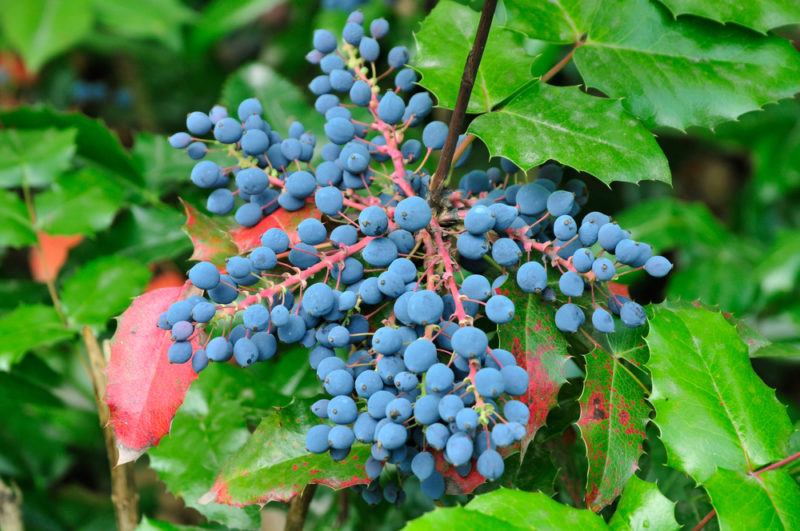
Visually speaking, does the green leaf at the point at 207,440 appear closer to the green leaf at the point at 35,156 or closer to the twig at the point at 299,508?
the twig at the point at 299,508

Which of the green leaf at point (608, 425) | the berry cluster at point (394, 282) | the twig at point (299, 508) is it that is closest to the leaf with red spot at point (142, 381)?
the berry cluster at point (394, 282)

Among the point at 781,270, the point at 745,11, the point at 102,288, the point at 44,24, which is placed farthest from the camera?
the point at 44,24

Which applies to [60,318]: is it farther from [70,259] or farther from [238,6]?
[238,6]

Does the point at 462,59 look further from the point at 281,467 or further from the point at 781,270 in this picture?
the point at 781,270

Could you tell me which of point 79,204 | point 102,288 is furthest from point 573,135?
point 79,204

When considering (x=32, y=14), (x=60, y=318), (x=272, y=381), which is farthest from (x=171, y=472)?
(x=32, y=14)

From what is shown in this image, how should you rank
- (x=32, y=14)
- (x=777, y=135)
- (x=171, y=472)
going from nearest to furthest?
1. (x=171, y=472)
2. (x=32, y=14)
3. (x=777, y=135)
